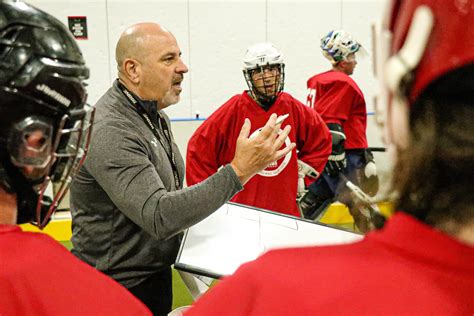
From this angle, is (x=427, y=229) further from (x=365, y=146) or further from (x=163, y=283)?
(x=365, y=146)

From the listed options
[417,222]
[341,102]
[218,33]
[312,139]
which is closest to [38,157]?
[417,222]

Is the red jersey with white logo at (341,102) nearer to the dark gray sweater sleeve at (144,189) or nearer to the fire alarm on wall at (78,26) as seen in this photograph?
the fire alarm on wall at (78,26)

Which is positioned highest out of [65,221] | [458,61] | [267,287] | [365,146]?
[458,61]

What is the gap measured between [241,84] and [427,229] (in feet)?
17.4

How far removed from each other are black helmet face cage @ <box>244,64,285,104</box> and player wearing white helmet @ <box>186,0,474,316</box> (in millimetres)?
2561

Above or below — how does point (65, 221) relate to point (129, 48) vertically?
below

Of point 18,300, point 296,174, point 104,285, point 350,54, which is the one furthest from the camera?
point 350,54

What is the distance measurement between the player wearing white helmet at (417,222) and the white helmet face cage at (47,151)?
1.65 feet

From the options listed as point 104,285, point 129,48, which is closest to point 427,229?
point 104,285

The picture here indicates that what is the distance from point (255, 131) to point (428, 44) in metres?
2.59

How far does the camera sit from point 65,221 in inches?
190

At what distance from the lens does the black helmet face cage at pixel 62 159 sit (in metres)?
0.98

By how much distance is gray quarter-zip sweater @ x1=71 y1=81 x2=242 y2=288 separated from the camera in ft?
5.41

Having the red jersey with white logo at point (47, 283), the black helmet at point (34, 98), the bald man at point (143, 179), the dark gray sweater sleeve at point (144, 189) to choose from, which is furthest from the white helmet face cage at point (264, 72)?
the red jersey with white logo at point (47, 283)
